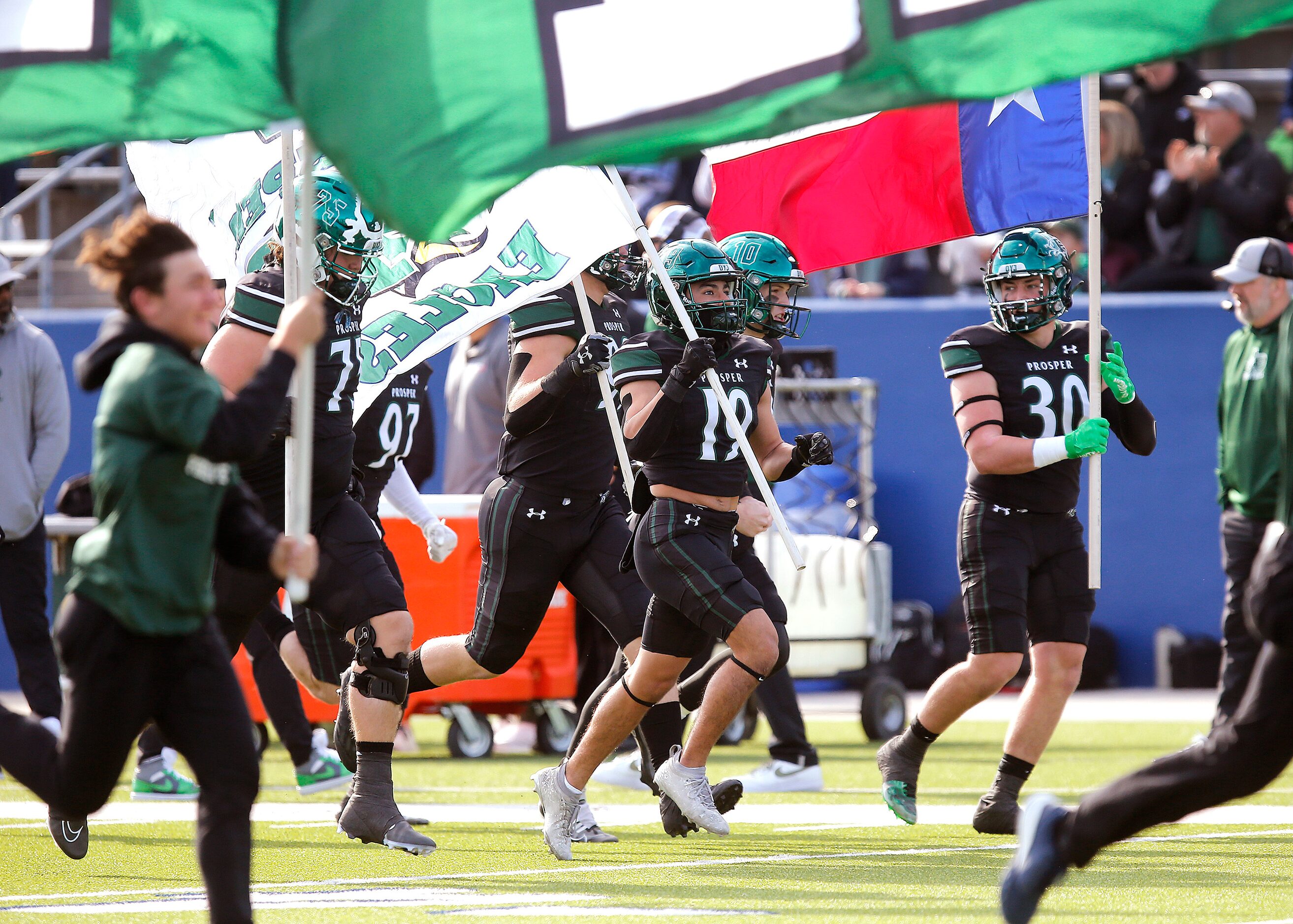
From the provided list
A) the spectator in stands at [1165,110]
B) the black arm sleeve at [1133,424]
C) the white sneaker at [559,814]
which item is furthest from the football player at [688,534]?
the spectator in stands at [1165,110]

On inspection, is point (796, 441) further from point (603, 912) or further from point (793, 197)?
point (603, 912)

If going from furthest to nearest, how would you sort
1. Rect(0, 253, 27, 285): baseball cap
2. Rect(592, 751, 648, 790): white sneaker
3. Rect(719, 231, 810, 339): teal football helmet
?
1. Rect(592, 751, 648, 790): white sneaker
2. Rect(719, 231, 810, 339): teal football helmet
3. Rect(0, 253, 27, 285): baseball cap

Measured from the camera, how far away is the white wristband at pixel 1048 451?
7.00 meters

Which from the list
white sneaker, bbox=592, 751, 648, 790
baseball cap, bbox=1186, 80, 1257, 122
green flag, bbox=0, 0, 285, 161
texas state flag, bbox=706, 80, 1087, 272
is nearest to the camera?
green flag, bbox=0, 0, 285, 161

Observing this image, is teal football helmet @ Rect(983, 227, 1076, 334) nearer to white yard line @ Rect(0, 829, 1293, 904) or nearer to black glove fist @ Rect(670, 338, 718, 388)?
black glove fist @ Rect(670, 338, 718, 388)

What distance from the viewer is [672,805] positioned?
730cm

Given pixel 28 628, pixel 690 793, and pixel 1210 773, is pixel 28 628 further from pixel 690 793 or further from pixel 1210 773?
pixel 1210 773

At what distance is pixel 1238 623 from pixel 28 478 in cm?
542

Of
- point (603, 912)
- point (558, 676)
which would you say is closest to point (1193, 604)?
point (558, 676)

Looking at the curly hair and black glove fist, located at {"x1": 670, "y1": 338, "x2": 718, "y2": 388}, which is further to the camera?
black glove fist, located at {"x1": 670, "y1": 338, "x2": 718, "y2": 388}

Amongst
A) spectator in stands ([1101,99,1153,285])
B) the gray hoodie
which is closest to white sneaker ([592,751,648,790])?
the gray hoodie

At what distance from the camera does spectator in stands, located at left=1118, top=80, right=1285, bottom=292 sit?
576 inches

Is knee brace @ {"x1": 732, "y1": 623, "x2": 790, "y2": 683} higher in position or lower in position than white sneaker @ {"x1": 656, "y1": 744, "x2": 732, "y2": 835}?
higher

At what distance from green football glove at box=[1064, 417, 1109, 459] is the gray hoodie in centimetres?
395
